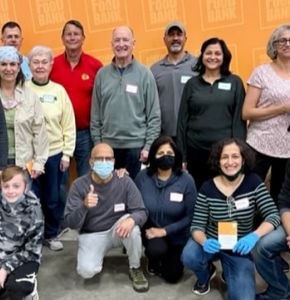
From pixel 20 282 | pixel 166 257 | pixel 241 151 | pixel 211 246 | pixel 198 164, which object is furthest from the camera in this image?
pixel 198 164

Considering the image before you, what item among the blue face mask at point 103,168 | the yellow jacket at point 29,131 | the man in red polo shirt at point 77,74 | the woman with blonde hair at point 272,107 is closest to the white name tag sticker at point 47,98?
the yellow jacket at point 29,131

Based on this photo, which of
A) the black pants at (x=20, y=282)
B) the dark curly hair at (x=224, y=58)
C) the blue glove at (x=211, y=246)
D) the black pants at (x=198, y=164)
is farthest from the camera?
the black pants at (x=198, y=164)

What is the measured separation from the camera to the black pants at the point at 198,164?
341 centimetres

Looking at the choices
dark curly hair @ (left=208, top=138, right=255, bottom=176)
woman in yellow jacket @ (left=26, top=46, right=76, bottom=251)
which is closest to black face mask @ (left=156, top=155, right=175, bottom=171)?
dark curly hair @ (left=208, top=138, right=255, bottom=176)

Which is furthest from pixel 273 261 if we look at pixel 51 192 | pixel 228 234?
pixel 51 192

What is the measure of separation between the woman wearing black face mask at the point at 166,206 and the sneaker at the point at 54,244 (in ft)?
2.62

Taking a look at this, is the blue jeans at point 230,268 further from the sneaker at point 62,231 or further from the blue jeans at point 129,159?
the sneaker at point 62,231

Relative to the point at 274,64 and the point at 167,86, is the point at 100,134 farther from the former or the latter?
the point at 274,64

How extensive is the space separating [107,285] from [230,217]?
0.93 metres

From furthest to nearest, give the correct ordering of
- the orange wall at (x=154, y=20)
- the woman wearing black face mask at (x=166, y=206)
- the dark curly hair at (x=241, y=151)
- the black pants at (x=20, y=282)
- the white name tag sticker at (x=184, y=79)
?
the orange wall at (x=154, y=20) → the white name tag sticker at (x=184, y=79) → the woman wearing black face mask at (x=166, y=206) → the dark curly hair at (x=241, y=151) → the black pants at (x=20, y=282)

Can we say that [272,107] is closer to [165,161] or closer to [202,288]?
[165,161]

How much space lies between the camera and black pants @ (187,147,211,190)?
→ 134 inches

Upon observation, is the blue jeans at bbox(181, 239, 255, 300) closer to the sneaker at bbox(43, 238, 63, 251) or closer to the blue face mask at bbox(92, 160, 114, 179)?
the blue face mask at bbox(92, 160, 114, 179)

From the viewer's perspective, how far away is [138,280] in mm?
3049
